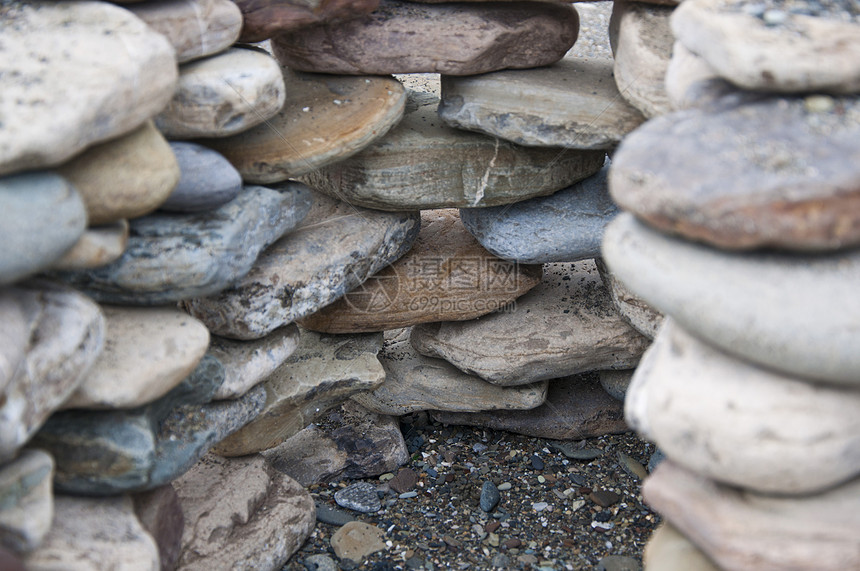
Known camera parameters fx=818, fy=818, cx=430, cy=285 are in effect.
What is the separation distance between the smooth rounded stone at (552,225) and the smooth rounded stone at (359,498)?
2.99 feet

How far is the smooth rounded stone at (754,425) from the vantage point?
1491 mm

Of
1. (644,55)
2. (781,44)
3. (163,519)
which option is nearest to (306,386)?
(163,519)

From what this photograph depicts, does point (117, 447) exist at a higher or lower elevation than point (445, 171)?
lower

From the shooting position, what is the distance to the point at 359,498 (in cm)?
273

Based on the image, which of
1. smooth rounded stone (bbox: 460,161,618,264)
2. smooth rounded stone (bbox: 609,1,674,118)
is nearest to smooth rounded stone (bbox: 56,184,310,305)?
smooth rounded stone (bbox: 460,161,618,264)

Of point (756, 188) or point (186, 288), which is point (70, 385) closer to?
point (186, 288)

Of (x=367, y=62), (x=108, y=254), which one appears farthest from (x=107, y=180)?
(x=367, y=62)

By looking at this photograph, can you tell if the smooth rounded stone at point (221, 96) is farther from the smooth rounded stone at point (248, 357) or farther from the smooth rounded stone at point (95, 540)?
the smooth rounded stone at point (95, 540)

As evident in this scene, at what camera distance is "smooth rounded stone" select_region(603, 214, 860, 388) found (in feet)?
4.63

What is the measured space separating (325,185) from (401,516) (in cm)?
110

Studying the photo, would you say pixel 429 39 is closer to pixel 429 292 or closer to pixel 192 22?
pixel 192 22

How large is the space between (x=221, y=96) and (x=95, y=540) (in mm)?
1054

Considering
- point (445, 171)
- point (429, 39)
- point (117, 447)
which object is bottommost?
point (117, 447)

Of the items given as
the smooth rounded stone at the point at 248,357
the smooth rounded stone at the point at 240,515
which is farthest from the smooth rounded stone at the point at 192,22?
the smooth rounded stone at the point at 240,515
